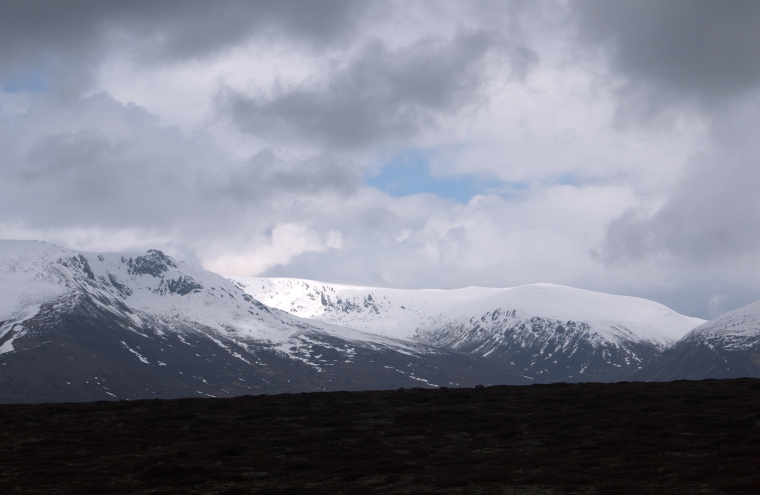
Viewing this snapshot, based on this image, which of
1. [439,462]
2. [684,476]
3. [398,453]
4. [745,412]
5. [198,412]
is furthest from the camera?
[198,412]

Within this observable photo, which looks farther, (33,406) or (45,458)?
(33,406)

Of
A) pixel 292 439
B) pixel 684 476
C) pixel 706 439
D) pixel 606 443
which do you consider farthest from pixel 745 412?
pixel 292 439

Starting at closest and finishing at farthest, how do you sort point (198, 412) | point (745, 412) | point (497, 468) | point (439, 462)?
1. point (497, 468)
2. point (439, 462)
3. point (745, 412)
4. point (198, 412)

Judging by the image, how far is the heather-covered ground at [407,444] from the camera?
40.0 meters

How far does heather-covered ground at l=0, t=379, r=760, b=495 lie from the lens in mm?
39969

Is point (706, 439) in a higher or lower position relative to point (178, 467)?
higher

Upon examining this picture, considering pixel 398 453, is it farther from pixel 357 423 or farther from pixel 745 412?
pixel 745 412

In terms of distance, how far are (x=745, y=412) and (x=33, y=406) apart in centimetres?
8567

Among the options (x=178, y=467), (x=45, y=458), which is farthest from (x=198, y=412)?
(x=178, y=467)

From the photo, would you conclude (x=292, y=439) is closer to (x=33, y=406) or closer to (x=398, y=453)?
(x=398, y=453)

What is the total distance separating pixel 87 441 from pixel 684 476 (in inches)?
1947

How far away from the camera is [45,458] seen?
51.8 m

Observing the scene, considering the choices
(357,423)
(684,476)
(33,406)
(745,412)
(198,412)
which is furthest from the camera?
(33,406)

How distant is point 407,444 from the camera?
55.2m
